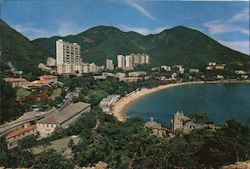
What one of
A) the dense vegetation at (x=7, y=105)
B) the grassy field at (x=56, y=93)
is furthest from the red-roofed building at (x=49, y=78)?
the dense vegetation at (x=7, y=105)

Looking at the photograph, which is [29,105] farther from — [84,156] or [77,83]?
[77,83]

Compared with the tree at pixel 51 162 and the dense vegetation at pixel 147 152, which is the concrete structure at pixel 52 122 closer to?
the dense vegetation at pixel 147 152

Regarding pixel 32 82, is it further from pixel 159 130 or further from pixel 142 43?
pixel 142 43

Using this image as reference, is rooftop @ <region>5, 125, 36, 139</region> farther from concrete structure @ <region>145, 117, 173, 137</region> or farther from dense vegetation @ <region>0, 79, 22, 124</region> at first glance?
concrete structure @ <region>145, 117, 173, 137</region>

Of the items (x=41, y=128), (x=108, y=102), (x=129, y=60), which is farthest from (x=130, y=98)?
(x=41, y=128)

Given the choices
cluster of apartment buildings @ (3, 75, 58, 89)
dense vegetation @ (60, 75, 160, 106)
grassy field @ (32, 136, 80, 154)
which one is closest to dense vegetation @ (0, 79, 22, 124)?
cluster of apartment buildings @ (3, 75, 58, 89)

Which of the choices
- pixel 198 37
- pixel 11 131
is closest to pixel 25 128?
pixel 11 131
